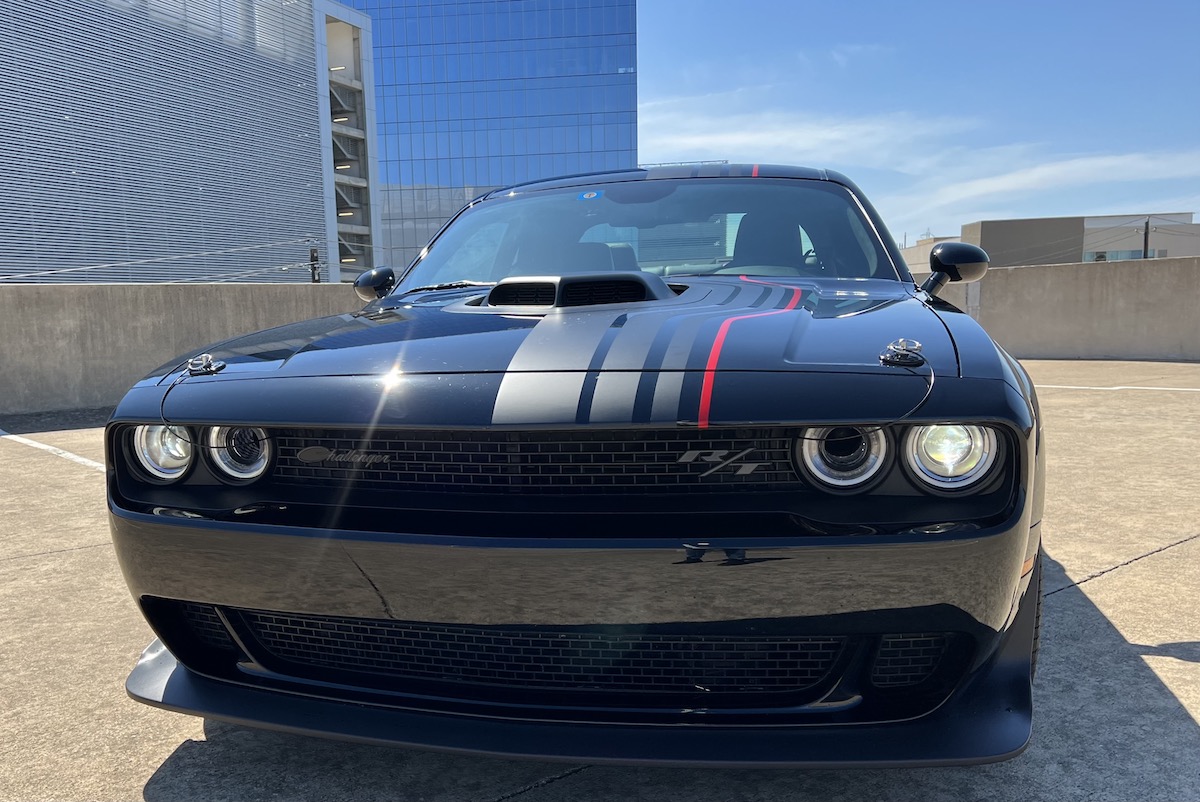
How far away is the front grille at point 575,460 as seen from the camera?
4.48 ft

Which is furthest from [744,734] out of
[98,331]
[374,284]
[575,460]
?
[98,331]

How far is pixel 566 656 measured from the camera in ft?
4.84

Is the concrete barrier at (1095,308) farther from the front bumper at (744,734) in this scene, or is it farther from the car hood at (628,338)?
the front bumper at (744,734)

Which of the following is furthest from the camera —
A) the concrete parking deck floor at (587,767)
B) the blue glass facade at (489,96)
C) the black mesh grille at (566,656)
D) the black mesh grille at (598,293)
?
the blue glass facade at (489,96)

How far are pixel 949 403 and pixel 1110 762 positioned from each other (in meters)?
0.97

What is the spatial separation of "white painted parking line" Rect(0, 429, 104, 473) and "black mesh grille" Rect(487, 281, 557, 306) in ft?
14.0

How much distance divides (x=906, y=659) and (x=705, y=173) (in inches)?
76.0

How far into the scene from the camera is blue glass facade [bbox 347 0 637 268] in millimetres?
57031

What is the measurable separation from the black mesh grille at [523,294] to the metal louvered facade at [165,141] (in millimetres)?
27453

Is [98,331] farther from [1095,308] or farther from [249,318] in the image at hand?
[1095,308]

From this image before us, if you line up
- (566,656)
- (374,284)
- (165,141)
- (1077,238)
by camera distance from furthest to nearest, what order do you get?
(1077,238)
(165,141)
(374,284)
(566,656)

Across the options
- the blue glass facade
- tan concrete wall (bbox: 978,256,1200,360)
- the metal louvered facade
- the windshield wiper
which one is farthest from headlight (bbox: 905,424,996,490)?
the blue glass facade

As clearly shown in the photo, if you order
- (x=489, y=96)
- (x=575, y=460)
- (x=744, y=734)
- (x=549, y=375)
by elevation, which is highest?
(x=489, y=96)

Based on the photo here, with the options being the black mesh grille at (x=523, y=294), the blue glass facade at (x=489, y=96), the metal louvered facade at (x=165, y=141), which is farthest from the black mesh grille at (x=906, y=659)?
the blue glass facade at (x=489, y=96)
